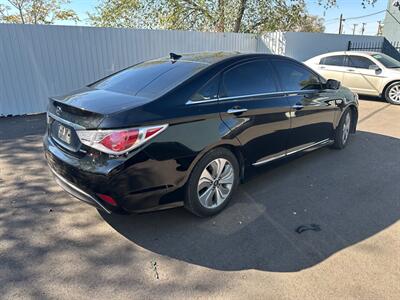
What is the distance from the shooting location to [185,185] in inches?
112

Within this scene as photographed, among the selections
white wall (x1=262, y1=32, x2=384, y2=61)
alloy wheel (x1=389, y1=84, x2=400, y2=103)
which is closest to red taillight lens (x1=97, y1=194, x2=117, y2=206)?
alloy wheel (x1=389, y1=84, x2=400, y2=103)

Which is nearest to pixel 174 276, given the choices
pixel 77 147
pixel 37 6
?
pixel 77 147

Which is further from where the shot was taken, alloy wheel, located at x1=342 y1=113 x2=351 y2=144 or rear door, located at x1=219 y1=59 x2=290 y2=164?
alloy wheel, located at x1=342 y1=113 x2=351 y2=144

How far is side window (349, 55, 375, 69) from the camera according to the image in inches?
376

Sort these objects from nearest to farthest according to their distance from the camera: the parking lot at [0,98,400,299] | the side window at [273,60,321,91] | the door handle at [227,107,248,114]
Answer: the parking lot at [0,98,400,299]
the door handle at [227,107,248,114]
the side window at [273,60,321,91]

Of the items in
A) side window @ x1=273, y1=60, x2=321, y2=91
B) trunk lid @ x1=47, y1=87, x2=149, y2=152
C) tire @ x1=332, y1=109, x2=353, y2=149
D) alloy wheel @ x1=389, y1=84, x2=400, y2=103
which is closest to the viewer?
trunk lid @ x1=47, y1=87, x2=149, y2=152

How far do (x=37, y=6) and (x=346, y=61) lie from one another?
25510mm

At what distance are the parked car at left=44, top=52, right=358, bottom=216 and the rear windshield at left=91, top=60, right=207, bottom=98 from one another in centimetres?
1

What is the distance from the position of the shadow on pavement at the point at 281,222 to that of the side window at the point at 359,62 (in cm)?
636

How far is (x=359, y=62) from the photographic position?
9727 mm

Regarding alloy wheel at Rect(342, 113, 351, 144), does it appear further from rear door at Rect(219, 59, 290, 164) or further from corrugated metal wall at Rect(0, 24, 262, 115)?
corrugated metal wall at Rect(0, 24, 262, 115)

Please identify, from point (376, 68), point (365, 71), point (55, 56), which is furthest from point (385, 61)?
point (55, 56)

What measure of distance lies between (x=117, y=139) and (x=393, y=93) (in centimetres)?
942

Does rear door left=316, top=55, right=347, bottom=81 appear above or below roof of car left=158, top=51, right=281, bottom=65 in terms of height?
below
